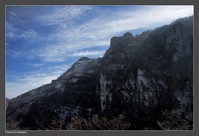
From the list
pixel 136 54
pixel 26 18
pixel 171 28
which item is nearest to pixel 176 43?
pixel 171 28

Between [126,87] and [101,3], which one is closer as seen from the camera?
[101,3]

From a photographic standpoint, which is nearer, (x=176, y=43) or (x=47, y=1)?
(x=47, y=1)

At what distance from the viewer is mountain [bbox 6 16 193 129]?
1154 centimetres

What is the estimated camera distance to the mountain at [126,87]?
37.9ft

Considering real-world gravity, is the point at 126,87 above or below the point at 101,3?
below

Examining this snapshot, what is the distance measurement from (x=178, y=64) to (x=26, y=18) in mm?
4239

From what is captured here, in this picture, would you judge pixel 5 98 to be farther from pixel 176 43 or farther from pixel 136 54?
pixel 176 43

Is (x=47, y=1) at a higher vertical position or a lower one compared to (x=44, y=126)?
higher

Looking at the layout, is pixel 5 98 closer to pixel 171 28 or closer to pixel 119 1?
pixel 119 1

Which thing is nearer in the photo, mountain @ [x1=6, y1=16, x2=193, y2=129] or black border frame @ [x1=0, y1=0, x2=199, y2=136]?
black border frame @ [x1=0, y1=0, x2=199, y2=136]

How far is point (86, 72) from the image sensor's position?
12305 millimetres

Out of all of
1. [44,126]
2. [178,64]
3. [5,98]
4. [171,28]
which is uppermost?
[171,28]

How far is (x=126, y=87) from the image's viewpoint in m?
12.0

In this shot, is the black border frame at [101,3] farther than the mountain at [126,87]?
No
